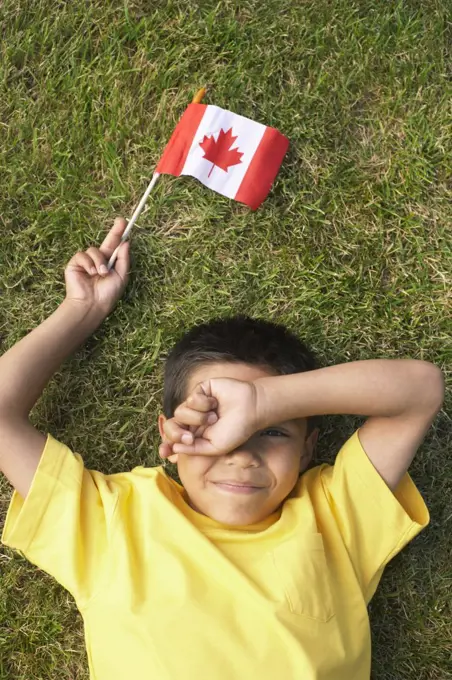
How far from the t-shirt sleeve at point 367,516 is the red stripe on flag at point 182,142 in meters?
1.24

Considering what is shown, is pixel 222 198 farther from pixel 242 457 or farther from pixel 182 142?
pixel 242 457

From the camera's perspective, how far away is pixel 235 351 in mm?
2373

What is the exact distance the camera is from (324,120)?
2.96 metres

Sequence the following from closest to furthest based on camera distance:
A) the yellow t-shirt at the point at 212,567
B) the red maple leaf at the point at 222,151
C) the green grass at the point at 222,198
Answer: the yellow t-shirt at the point at 212,567 → the red maple leaf at the point at 222,151 → the green grass at the point at 222,198

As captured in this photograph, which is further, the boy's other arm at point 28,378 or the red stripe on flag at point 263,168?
the red stripe on flag at point 263,168

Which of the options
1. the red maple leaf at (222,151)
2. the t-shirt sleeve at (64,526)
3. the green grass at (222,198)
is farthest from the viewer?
the green grass at (222,198)

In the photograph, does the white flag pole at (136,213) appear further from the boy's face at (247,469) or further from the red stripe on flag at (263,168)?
the boy's face at (247,469)

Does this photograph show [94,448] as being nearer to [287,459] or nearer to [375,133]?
[287,459]

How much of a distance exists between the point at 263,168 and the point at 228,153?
146 mm

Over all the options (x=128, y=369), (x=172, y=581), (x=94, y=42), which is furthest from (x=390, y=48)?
(x=172, y=581)

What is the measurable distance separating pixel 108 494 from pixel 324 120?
1749mm

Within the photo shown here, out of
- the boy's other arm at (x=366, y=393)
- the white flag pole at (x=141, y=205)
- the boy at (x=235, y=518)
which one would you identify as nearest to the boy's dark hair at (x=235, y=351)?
the boy at (x=235, y=518)

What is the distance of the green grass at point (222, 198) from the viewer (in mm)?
2910

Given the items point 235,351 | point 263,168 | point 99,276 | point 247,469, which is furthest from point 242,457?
point 263,168
